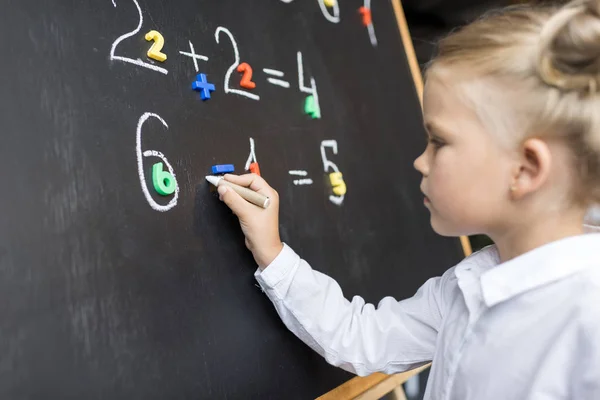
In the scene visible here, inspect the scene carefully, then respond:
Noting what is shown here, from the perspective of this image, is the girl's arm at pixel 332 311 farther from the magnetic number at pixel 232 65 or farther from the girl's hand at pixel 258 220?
the magnetic number at pixel 232 65

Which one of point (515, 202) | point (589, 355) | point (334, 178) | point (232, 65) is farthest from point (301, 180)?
point (589, 355)

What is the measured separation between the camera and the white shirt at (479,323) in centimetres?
51

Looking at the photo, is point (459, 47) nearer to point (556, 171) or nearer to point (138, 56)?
point (556, 171)

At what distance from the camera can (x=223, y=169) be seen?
61 cm

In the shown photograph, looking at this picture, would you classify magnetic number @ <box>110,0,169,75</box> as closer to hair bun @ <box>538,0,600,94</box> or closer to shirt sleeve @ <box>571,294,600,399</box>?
hair bun @ <box>538,0,600,94</box>

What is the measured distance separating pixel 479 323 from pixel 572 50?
294 millimetres

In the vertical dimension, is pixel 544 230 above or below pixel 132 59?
below

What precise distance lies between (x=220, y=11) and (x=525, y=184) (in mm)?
426

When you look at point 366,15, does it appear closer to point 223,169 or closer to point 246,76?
point 246,76

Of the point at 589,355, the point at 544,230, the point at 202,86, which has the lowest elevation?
the point at 589,355

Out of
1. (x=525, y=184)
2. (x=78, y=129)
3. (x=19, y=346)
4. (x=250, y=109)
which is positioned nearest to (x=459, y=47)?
(x=525, y=184)

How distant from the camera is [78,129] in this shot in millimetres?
498

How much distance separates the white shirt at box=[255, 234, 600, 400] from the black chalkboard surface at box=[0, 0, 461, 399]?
5 centimetres

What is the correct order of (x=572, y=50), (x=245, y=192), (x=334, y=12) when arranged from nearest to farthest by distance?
(x=572, y=50)
(x=245, y=192)
(x=334, y=12)
